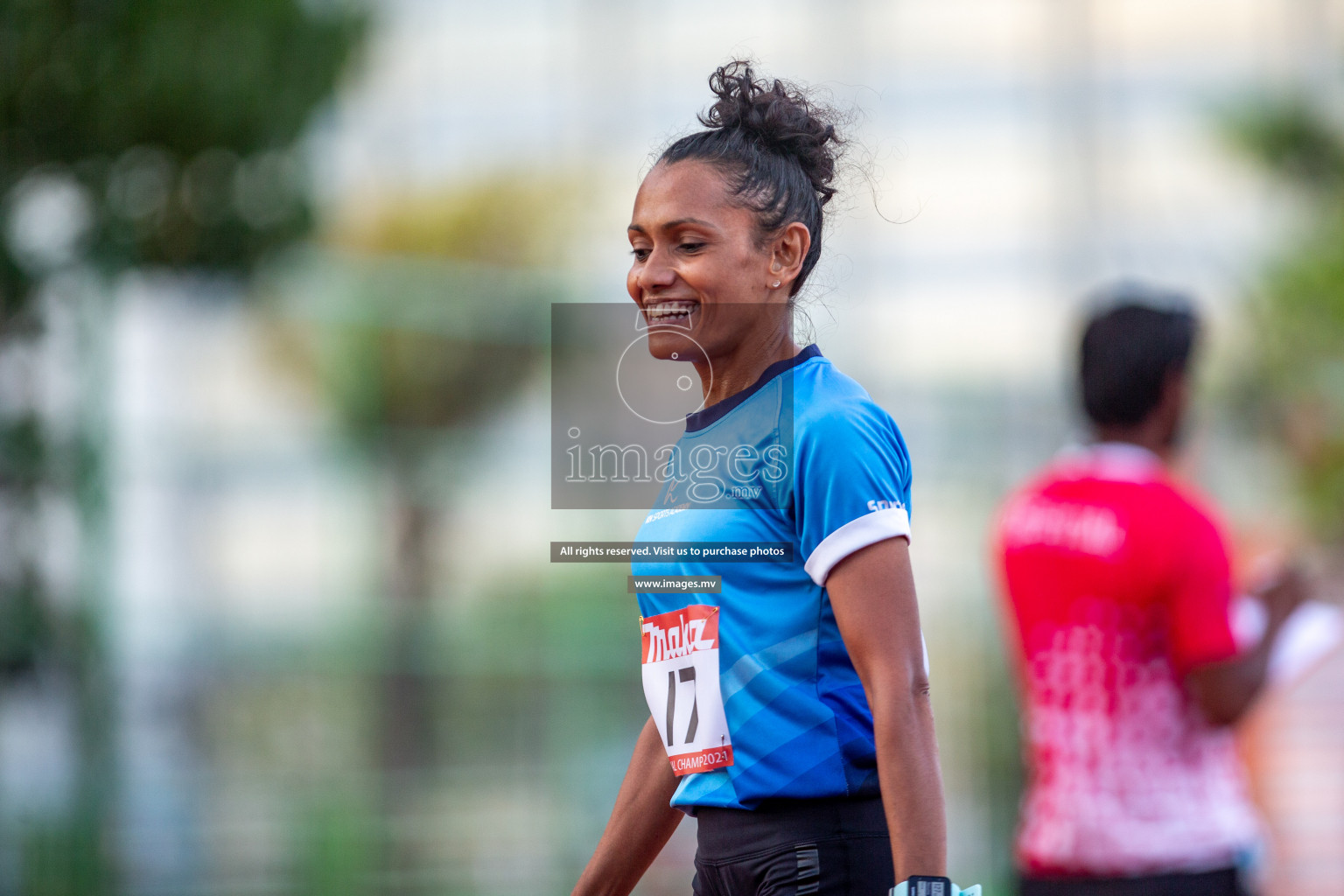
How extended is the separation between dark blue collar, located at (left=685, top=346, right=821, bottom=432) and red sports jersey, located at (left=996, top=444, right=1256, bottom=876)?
1.59 m

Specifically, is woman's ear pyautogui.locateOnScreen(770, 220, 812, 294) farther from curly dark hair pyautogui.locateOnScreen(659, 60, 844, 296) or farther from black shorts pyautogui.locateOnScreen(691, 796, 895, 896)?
black shorts pyautogui.locateOnScreen(691, 796, 895, 896)

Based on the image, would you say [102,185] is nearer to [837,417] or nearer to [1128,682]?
[1128,682]

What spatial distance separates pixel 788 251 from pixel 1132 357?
73.7 inches

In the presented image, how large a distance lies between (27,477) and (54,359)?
534 millimetres

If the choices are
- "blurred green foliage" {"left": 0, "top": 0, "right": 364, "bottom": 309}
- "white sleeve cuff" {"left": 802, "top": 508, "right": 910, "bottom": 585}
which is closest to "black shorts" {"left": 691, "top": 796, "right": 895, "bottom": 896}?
"white sleeve cuff" {"left": 802, "top": 508, "right": 910, "bottom": 585}

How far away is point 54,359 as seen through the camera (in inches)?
241

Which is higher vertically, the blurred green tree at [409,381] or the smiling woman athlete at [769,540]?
the blurred green tree at [409,381]

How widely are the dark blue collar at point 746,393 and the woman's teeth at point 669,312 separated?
0.12 meters

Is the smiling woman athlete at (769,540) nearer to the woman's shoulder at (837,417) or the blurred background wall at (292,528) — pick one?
the woman's shoulder at (837,417)

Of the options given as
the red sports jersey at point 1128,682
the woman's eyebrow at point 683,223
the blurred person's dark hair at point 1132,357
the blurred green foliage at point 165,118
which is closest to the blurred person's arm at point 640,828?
the woman's eyebrow at point 683,223

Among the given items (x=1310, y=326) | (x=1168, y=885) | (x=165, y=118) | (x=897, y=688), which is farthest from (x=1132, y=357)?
(x=1310, y=326)

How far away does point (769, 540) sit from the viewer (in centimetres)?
164

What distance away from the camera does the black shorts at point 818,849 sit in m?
1.65

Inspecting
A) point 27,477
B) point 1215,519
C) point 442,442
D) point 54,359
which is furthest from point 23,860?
point 1215,519
